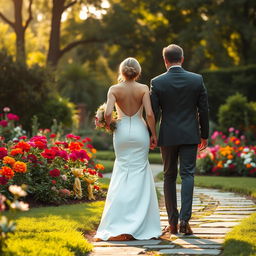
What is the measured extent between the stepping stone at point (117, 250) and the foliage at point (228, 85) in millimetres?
21389

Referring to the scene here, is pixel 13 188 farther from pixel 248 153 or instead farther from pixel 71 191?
pixel 248 153

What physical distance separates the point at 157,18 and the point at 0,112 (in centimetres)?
1900

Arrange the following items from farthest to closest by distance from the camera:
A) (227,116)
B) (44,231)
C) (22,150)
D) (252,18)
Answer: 1. (252,18)
2. (227,116)
3. (22,150)
4. (44,231)

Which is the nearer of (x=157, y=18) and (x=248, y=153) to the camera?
(x=248, y=153)

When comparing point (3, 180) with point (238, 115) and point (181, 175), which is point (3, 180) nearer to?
point (181, 175)

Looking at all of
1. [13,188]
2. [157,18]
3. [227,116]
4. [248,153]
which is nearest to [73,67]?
[157,18]

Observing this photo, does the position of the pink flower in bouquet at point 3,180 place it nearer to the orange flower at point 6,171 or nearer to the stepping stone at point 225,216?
the orange flower at point 6,171

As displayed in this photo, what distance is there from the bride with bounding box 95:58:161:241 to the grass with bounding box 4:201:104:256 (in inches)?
16.0

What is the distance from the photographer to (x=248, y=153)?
43.5ft

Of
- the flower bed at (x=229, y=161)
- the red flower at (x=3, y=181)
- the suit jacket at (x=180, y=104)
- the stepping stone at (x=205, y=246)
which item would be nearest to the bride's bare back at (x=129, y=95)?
the suit jacket at (x=180, y=104)

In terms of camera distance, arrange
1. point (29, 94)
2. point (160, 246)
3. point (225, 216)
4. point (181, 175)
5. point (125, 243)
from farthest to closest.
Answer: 1. point (29, 94)
2. point (225, 216)
3. point (181, 175)
4. point (125, 243)
5. point (160, 246)

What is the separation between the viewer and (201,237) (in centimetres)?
600

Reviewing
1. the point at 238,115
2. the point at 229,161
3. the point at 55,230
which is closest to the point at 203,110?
the point at 55,230

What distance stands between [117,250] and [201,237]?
958 millimetres
